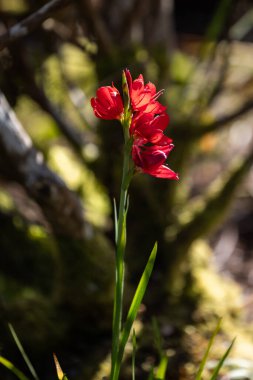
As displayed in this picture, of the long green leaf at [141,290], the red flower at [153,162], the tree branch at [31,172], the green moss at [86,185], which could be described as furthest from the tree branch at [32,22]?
the green moss at [86,185]

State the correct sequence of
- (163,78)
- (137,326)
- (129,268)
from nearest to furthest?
(137,326)
(129,268)
(163,78)

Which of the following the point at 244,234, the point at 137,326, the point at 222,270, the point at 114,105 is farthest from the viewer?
the point at 244,234

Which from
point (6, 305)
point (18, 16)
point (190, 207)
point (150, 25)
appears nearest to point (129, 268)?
point (190, 207)

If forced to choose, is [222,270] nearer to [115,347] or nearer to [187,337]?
[187,337]

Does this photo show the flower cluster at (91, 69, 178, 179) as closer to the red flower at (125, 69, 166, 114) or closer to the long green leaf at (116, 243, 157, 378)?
the red flower at (125, 69, 166, 114)

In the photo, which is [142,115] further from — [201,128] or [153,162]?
[201,128]

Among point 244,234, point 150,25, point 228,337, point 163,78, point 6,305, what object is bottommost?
point 244,234

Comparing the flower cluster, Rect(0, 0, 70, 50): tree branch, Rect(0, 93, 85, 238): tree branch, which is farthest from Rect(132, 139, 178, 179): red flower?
Rect(0, 93, 85, 238): tree branch
